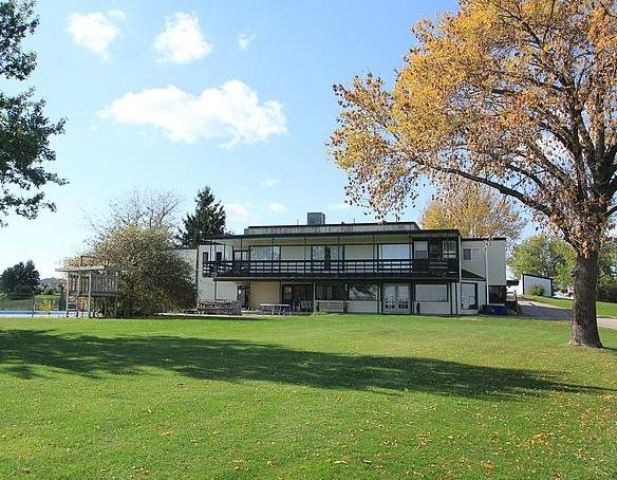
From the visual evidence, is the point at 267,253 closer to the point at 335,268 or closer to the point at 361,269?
the point at 335,268

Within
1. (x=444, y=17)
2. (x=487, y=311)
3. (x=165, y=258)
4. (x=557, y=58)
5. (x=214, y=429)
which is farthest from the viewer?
(x=487, y=311)

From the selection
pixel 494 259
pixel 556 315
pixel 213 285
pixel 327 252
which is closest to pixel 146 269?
pixel 327 252

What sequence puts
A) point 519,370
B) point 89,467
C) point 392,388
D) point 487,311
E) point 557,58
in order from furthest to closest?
point 487,311 < point 557,58 < point 519,370 < point 392,388 < point 89,467

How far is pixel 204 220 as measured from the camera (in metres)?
79.9

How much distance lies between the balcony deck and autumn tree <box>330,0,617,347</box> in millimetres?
22993

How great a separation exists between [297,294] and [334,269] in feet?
13.7

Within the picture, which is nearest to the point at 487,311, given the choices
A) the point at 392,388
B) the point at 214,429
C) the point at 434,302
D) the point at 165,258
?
the point at 434,302

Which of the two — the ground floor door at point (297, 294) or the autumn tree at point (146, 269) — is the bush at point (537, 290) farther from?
the autumn tree at point (146, 269)

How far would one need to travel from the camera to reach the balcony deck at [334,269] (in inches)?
1554

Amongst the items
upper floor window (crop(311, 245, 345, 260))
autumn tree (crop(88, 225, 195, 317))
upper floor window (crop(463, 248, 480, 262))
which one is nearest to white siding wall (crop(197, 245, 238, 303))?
upper floor window (crop(311, 245, 345, 260))

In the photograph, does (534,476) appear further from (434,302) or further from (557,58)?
(434,302)

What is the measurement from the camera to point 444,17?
626 inches

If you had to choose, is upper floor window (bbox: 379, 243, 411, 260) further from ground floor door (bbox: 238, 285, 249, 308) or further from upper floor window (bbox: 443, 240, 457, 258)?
ground floor door (bbox: 238, 285, 249, 308)

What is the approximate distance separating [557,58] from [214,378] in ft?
35.8
